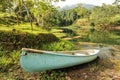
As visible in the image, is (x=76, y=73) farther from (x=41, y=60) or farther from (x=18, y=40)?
(x=18, y=40)

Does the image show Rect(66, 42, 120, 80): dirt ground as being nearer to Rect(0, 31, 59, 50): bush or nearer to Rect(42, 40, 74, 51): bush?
Rect(42, 40, 74, 51): bush

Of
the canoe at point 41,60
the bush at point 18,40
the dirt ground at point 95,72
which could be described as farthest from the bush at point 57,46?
the canoe at point 41,60

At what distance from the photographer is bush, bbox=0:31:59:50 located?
504 inches

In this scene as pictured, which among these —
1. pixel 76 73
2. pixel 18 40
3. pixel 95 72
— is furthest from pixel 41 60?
pixel 18 40

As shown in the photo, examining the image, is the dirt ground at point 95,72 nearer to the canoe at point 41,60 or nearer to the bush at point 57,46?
the canoe at point 41,60

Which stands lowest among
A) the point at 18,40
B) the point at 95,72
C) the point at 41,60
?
the point at 95,72

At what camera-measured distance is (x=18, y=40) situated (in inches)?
520

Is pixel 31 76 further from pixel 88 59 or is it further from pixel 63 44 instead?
pixel 63 44

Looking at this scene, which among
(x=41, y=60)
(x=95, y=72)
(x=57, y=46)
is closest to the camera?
(x=41, y=60)

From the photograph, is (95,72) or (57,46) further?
(57,46)

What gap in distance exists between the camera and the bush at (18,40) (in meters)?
12.8

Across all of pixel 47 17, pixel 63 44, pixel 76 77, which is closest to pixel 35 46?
pixel 63 44

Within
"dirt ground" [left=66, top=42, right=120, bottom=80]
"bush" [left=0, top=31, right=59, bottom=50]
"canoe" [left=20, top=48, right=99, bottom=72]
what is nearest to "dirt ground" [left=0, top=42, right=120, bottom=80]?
"dirt ground" [left=66, top=42, right=120, bottom=80]

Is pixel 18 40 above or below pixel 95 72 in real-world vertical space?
above
